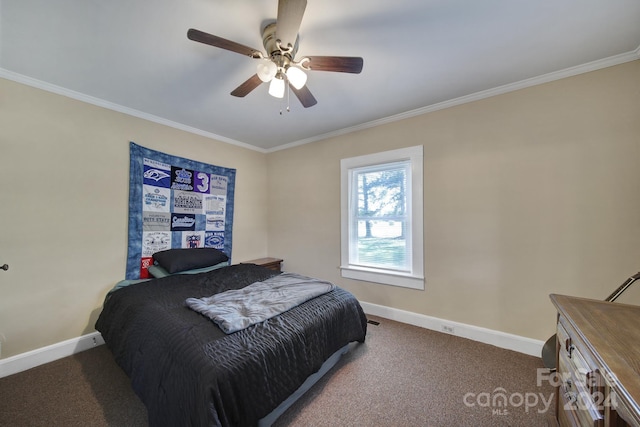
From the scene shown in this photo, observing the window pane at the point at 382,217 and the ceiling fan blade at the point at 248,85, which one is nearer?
the ceiling fan blade at the point at 248,85

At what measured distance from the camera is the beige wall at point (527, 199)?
1820 millimetres

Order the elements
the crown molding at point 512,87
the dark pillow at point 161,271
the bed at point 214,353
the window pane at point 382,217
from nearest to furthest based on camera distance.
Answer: the bed at point 214,353
the crown molding at point 512,87
the dark pillow at point 161,271
the window pane at point 382,217

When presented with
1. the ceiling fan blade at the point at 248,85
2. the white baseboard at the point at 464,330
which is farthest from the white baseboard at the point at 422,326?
the ceiling fan blade at the point at 248,85

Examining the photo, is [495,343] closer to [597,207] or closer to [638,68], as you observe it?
[597,207]

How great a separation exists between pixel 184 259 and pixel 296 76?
2.34 m

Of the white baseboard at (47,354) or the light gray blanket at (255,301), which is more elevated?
the light gray blanket at (255,301)

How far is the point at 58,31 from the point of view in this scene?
5.04 feet

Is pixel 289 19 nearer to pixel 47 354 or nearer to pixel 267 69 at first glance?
pixel 267 69

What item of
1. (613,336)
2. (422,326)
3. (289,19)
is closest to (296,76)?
(289,19)

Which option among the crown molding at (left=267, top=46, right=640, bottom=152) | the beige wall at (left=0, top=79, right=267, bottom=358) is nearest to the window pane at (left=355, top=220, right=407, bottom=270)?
the crown molding at (left=267, top=46, right=640, bottom=152)

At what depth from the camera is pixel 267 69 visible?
1447 millimetres

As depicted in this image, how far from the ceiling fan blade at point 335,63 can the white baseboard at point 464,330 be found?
8.43 ft

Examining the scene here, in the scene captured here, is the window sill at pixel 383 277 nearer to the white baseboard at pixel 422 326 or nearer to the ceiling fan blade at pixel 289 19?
the white baseboard at pixel 422 326

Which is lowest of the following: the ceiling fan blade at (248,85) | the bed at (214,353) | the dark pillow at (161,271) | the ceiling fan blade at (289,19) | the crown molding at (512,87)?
the bed at (214,353)
